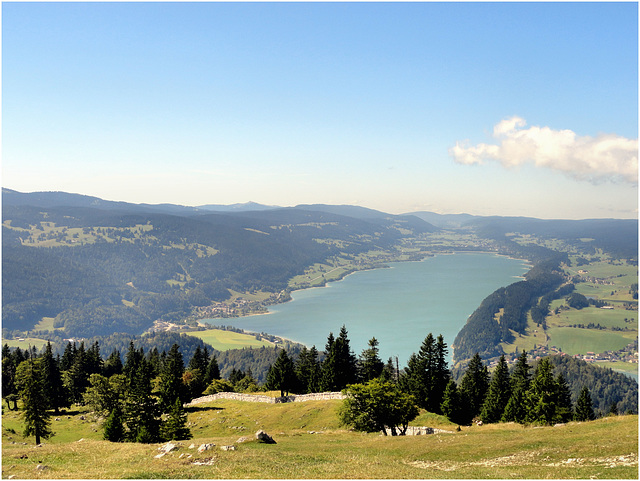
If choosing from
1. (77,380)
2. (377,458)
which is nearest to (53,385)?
(77,380)

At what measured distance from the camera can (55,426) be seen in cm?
6694

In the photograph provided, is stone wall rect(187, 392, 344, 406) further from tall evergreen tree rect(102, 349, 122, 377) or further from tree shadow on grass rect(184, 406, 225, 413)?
tall evergreen tree rect(102, 349, 122, 377)

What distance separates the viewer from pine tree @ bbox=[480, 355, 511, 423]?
6775 centimetres

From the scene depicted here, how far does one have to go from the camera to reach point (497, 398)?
69.9 meters

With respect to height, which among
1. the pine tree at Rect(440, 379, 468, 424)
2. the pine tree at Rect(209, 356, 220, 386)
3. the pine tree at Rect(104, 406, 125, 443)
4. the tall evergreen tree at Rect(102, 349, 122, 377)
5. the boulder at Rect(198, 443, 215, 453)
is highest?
the boulder at Rect(198, 443, 215, 453)

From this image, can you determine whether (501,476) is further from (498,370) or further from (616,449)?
(498,370)

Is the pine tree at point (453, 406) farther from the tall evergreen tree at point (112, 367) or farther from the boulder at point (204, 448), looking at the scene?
the tall evergreen tree at point (112, 367)

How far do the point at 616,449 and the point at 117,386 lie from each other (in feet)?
224

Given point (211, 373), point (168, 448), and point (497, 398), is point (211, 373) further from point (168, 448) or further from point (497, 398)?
point (168, 448)

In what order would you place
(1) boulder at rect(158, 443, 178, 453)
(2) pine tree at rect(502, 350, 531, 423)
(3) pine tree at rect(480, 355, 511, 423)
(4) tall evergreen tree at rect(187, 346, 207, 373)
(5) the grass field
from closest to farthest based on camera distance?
(5) the grass field
(1) boulder at rect(158, 443, 178, 453)
(2) pine tree at rect(502, 350, 531, 423)
(3) pine tree at rect(480, 355, 511, 423)
(4) tall evergreen tree at rect(187, 346, 207, 373)

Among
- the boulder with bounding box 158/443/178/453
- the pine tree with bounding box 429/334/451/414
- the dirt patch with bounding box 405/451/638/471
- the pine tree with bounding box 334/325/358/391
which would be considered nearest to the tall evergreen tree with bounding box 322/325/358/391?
the pine tree with bounding box 334/325/358/391

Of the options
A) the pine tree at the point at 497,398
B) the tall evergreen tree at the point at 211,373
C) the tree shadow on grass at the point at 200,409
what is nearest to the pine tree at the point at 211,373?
the tall evergreen tree at the point at 211,373

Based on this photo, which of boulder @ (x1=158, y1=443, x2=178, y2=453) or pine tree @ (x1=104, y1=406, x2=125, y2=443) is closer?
boulder @ (x1=158, y1=443, x2=178, y2=453)

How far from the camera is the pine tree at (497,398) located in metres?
67.8
